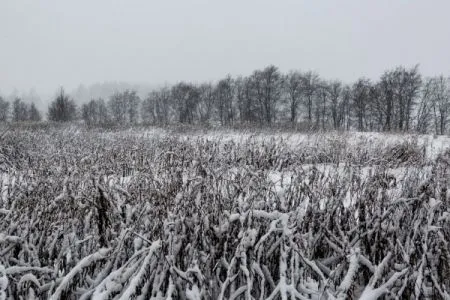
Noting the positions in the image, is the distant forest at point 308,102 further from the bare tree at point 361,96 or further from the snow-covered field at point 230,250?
the snow-covered field at point 230,250

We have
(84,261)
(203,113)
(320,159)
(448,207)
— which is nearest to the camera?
(84,261)

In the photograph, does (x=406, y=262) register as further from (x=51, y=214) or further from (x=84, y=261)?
(x=51, y=214)

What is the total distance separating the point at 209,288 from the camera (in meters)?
1.81

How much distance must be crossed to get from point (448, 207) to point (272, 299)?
1539 millimetres

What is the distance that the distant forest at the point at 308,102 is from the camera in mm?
37125

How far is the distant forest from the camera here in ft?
122

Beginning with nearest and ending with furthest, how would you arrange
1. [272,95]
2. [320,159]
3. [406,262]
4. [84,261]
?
[84,261]
[406,262]
[320,159]
[272,95]

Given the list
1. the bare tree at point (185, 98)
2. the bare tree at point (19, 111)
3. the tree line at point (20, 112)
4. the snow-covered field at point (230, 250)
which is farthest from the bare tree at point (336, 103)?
the snow-covered field at point (230, 250)

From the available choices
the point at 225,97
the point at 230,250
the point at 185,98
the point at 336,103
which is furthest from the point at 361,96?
the point at 230,250

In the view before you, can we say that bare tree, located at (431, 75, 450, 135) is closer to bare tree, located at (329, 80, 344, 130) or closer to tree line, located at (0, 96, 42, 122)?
bare tree, located at (329, 80, 344, 130)

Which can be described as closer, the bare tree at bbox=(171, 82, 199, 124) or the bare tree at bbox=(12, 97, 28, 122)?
the bare tree at bbox=(12, 97, 28, 122)

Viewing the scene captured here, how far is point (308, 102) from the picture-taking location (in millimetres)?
48344

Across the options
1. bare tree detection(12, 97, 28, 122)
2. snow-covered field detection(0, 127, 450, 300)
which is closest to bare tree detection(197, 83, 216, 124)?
bare tree detection(12, 97, 28, 122)

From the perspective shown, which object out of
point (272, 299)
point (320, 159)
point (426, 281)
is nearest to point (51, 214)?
point (272, 299)
